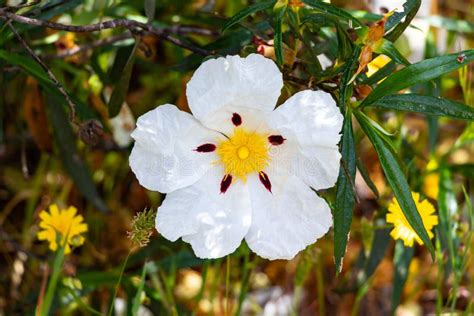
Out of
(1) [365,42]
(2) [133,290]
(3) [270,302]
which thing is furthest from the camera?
(3) [270,302]

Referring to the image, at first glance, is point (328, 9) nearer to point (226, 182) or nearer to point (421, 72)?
point (421, 72)

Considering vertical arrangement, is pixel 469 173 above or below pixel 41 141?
below

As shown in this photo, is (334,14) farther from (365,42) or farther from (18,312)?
(18,312)

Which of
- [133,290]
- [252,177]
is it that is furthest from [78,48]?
[252,177]

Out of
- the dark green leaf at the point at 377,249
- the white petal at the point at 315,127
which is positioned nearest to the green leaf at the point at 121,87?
the white petal at the point at 315,127

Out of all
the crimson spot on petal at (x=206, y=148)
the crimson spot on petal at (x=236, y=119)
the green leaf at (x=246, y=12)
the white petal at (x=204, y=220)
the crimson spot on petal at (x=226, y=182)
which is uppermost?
the green leaf at (x=246, y=12)

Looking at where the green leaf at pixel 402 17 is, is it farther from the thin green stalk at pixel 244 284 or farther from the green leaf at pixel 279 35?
the thin green stalk at pixel 244 284
